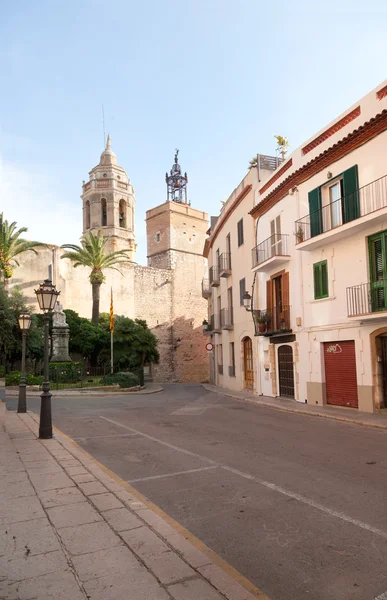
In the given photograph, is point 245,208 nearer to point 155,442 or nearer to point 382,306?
point 382,306

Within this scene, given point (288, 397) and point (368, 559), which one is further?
point (288, 397)

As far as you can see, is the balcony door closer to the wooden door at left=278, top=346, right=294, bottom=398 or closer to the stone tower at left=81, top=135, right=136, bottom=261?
the wooden door at left=278, top=346, right=294, bottom=398

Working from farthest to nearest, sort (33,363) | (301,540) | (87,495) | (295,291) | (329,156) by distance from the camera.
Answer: (33,363) → (295,291) → (329,156) → (87,495) → (301,540)

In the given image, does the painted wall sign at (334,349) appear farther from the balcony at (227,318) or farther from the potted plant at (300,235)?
the balcony at (227,318)

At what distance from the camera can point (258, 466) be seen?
23.5 feet

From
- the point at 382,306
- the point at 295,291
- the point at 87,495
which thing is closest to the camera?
the point at 87,495

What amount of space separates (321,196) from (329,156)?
54.5 inches

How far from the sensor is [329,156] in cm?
1595

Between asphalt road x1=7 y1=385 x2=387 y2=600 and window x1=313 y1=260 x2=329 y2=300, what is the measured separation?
5576 mm

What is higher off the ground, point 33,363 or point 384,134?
point 384,134

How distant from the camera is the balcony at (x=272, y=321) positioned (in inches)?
746

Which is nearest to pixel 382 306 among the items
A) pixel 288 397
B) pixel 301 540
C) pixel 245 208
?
A: pixel 288 397

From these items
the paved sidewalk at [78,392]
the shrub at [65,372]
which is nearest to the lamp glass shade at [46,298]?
the paved sidewalk at [78,392]

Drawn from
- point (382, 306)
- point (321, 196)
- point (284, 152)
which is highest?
point (284, 152)
